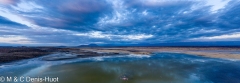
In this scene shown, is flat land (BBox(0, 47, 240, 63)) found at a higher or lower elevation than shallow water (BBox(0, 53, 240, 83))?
higher

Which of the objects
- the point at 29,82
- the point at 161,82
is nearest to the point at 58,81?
the point at 29,82

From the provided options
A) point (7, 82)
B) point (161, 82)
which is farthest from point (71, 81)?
point (161, 82)

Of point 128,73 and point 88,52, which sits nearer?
point 128,73

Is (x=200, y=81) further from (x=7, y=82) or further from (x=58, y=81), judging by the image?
(x=7, y=82)

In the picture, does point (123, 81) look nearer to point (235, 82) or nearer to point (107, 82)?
point (107, 82)

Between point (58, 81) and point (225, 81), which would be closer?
point (58, 81)

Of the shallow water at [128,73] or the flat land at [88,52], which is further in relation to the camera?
the flat land at [88,52]

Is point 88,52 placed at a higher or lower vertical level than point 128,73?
higher

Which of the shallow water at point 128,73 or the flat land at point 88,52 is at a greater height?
the flat land at point 88,52

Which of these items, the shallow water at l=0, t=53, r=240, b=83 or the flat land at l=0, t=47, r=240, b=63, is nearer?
the shallow water at l=0, t=53, r=240, b=83
